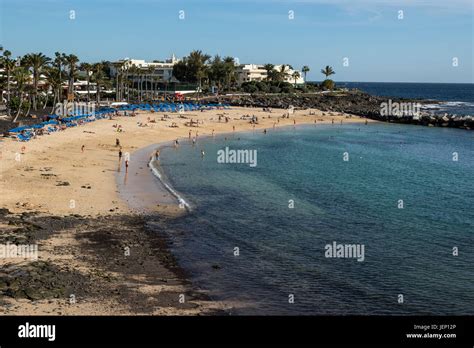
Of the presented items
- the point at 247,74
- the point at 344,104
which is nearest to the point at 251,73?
the point at 247,74

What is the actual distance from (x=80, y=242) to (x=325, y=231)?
494 inches

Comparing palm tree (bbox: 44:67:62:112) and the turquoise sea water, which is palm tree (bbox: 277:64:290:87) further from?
the turquoise sea water

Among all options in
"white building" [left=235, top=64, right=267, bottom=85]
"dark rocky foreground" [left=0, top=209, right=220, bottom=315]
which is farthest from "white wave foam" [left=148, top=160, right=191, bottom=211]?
"white building" [left=235, top=64, right=267, bottom=85]

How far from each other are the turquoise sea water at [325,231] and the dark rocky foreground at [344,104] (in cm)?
4970

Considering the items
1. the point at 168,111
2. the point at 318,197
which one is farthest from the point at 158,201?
the point at 168,111

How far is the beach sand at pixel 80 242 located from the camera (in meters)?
16.5

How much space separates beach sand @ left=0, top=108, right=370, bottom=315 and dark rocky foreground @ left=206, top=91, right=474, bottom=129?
74449 mm

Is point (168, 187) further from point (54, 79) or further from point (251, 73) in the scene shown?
point (251, 73)

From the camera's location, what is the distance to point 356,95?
506ft

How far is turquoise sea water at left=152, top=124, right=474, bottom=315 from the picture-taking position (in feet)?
62.1

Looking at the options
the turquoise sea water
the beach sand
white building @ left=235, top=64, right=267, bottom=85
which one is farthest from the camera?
white building @ left=235, top=64, right=267, bottom=85

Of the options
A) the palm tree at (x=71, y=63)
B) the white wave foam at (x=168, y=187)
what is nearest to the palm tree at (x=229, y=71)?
the palm tree at (x=71, y=63)

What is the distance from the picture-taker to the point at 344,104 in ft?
436

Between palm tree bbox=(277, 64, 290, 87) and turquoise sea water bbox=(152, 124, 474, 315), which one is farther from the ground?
palm tree bbox=(277, 64, 290, 87)
